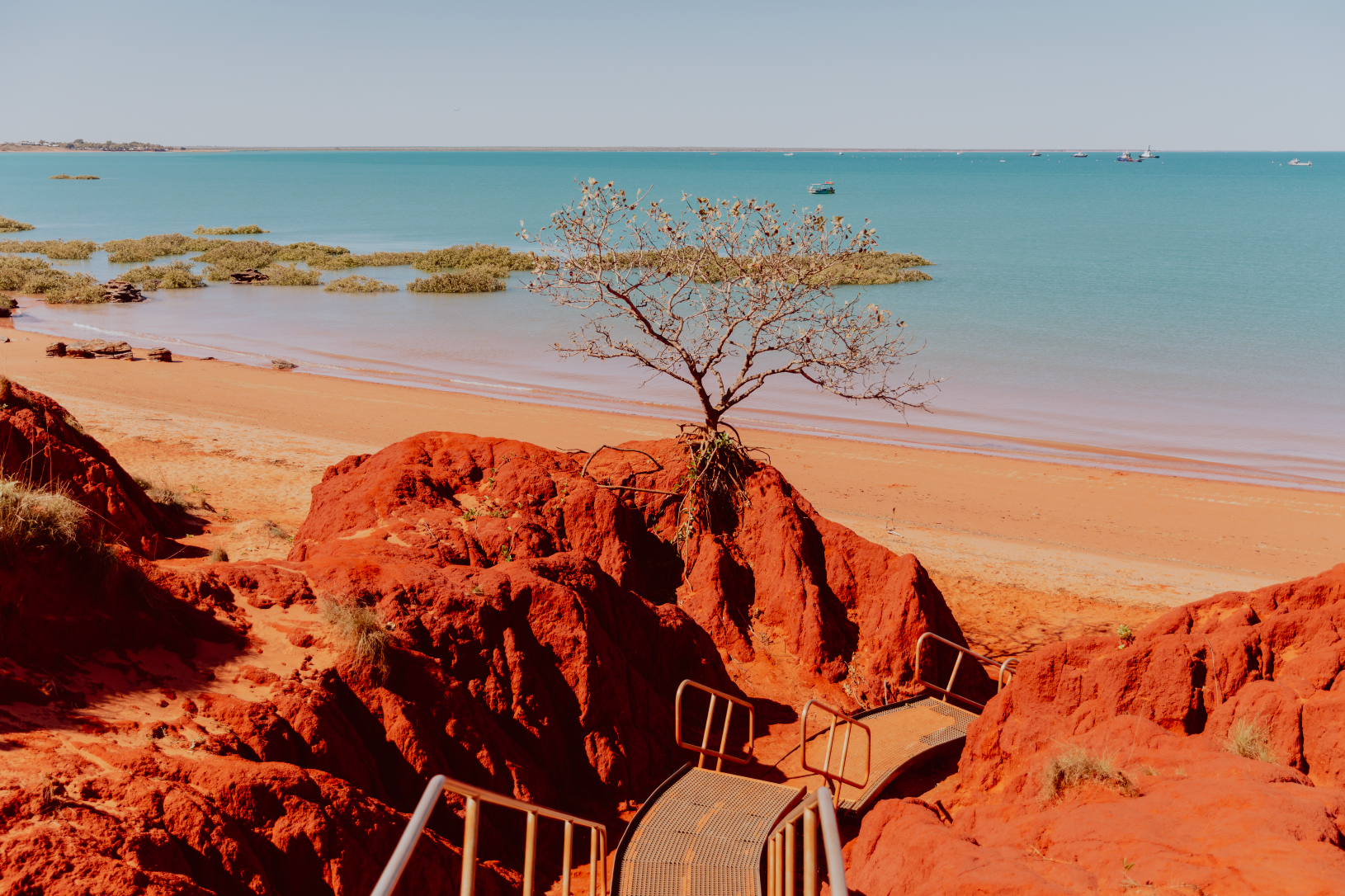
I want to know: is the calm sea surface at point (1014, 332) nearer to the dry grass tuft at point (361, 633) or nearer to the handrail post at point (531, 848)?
the dry grass tuft at point (361, 633)

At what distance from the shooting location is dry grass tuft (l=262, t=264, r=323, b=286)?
5853 cm

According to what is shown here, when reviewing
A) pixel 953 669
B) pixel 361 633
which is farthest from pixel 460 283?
pixel 361 633

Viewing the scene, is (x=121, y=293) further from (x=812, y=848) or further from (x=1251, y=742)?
(x=1251, y=742)

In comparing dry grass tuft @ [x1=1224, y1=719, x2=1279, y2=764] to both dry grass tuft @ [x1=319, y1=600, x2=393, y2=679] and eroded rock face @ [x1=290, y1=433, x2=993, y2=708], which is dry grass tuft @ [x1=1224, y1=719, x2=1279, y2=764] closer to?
eroded rock face @ [x1=290, y1=433, x2=993, y2=708]

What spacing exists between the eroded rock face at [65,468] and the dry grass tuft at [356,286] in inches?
1743

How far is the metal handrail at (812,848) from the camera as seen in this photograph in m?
3.30

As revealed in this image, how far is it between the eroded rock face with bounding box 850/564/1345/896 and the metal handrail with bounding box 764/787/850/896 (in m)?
0.66

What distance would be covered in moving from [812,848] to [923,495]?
18.5m

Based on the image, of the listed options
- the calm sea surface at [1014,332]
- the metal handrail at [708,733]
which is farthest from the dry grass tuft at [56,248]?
the metal handrail at [708,733]

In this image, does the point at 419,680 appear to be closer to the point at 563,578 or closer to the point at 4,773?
the point at 563,578

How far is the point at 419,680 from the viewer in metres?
7.87

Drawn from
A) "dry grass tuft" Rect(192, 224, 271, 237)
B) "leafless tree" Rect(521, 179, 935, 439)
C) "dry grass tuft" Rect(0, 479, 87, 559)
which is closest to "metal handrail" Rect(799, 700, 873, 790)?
"leafless tree" Rect(521, 179, 935, 439)

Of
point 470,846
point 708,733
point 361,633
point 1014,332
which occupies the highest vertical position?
point 1014,332

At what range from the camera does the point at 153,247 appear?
7050cm
